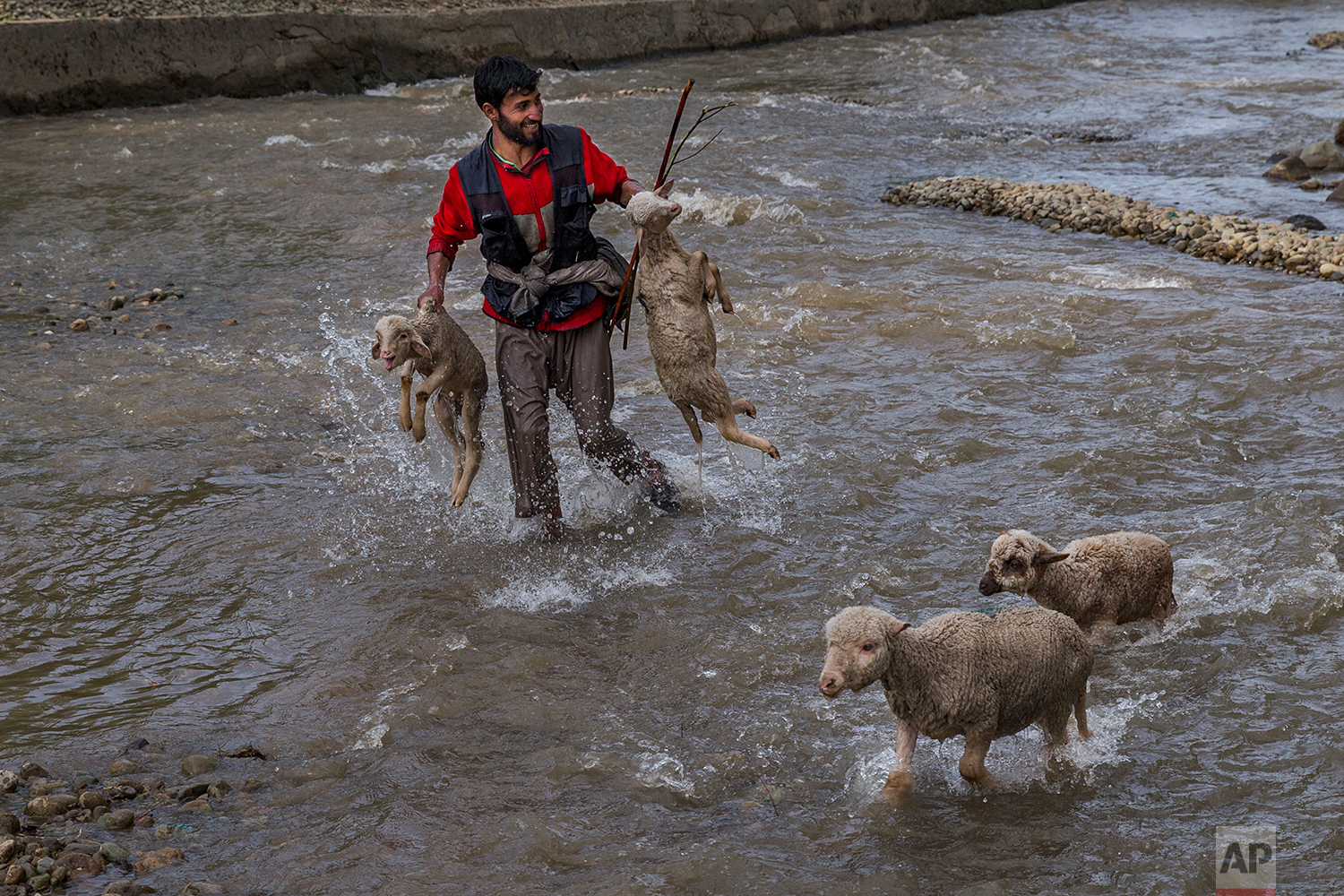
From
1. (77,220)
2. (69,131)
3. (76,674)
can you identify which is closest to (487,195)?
(76,674)

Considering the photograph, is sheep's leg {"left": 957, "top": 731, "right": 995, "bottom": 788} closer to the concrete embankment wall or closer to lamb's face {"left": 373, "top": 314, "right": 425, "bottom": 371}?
lamb's face {"left": 373, "top": 314, "right": 425, "bottom": 371}

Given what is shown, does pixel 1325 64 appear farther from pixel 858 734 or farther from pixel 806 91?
pixel 858 734

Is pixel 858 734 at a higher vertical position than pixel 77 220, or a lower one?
lower

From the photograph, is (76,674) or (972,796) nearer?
(972,796)

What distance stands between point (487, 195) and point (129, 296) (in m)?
7.28

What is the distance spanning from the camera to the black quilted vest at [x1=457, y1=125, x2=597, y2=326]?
21.5ft

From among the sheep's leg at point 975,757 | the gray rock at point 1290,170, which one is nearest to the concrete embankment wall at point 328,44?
the gray rock at point 1290,170

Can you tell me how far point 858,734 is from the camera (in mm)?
5543

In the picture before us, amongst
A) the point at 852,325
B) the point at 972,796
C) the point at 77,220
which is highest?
the point at 77,220

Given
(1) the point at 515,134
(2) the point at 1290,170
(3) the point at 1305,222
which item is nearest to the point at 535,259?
(1) the point at 515,134

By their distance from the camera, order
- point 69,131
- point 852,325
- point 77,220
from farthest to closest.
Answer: point 69,131 < point 77,220 < point 852,325

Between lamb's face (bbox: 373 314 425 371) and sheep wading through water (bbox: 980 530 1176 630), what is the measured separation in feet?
10.6

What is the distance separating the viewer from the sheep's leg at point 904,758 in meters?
4.90

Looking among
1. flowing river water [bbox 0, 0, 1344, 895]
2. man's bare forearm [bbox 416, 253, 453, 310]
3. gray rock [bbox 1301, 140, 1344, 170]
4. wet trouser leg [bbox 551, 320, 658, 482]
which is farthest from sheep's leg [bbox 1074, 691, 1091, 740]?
gray rock [bbox 1301, 140, 1344, 170]
